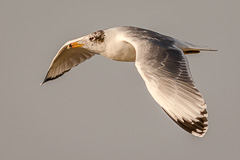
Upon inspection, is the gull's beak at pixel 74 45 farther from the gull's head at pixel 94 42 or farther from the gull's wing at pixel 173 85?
the gull's wing at pixel 173 85

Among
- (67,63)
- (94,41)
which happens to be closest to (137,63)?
(94,41)

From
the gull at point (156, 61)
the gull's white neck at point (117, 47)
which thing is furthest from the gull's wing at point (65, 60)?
the gull's white neck at point (117, 47)

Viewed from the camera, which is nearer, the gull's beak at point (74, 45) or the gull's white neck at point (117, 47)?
the gull's white neck at point (117, 47)

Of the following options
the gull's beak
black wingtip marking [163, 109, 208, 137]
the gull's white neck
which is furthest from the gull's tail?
black wingtip marking [163, 109, 208, 137]

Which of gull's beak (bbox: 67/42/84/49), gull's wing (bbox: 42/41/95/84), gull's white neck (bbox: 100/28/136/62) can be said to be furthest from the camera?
gull's wing (bbox: 42/41/95/84)

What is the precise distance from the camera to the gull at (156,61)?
8152 mm

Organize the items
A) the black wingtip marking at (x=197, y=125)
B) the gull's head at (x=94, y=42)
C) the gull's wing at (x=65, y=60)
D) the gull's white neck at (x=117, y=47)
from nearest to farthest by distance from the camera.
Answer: the black wingtip marking at (x=197, y=125) < the gull's white neck at (x=117, y=47) < the gull's head at (x=94, y=42) < the gull's wing at (x=65, y=60)

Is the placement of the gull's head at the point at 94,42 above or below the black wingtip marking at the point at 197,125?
above

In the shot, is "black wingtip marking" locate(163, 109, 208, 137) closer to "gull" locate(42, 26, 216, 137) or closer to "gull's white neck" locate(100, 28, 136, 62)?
"gull" locate(42, 26, 216, 137)

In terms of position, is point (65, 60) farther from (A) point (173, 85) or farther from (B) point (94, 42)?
(A) point (173, 85)

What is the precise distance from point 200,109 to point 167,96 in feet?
1.79

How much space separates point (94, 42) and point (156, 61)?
2088 mm

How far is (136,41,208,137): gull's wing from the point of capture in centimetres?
809

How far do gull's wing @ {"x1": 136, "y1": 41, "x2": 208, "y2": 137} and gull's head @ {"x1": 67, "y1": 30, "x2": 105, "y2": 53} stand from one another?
53.1 inches
